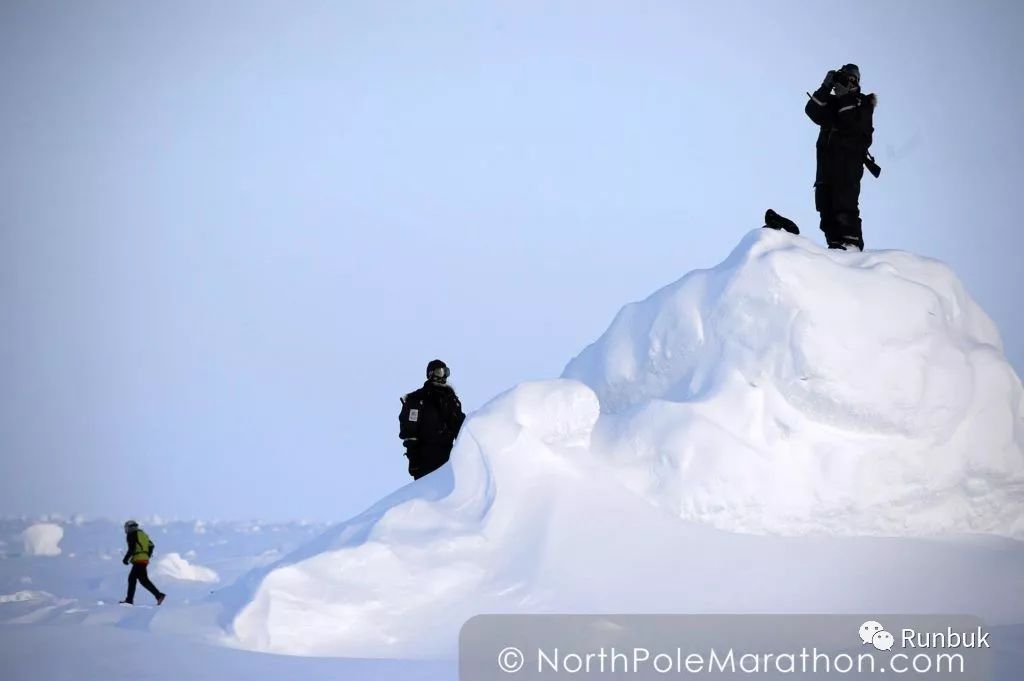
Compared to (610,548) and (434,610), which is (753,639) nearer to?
(610,548)

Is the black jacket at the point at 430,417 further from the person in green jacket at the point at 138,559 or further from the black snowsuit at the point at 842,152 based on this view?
the black snowsuit at the point at 842,152

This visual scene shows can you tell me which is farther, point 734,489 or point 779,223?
point 779,223

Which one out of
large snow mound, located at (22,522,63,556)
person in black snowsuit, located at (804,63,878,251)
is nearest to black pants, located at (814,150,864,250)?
person in black snowsuit, located at (804,63,878,251)

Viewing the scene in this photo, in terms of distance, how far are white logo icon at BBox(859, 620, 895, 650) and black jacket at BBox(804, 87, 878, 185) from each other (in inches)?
267

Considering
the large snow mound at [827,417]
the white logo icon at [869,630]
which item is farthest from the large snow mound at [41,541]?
the white logo icon at [869,630]

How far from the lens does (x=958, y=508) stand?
40.9 feet

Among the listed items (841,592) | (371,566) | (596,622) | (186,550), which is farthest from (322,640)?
(186,550)

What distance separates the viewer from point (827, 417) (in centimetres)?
1241

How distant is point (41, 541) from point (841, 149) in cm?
1742

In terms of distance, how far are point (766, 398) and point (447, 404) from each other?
14.5ft

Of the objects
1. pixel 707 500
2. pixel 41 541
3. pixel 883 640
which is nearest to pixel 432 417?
pixel 707 500

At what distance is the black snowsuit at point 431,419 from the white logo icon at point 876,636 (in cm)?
635

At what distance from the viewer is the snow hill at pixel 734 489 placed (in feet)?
36.5

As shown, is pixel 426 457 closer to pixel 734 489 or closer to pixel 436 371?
pixel 436 371
